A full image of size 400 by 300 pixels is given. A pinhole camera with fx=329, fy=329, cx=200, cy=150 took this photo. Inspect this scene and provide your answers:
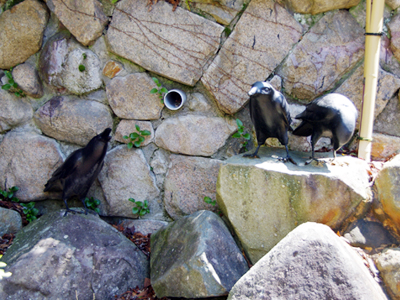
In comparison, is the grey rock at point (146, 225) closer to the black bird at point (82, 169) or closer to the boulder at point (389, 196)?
the black bird at point (82, 169)

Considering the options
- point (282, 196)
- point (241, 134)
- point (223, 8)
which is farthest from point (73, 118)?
point (282, 196)

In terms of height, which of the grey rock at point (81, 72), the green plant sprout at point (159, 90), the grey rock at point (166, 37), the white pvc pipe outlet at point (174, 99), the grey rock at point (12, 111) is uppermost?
the grey rock at point (166, 37)

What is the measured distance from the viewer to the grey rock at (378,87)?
9.89 feet

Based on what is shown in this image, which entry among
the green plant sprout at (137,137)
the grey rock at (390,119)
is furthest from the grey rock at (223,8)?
the grey rock at (390,119)

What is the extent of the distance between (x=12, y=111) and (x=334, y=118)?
3018mm

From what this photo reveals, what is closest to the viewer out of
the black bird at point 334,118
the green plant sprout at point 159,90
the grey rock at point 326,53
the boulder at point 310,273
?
the boulder at point 310,273

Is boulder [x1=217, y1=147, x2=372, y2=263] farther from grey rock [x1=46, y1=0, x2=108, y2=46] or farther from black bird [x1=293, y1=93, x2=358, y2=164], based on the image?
grey rock [x1=46, y1=0, x2=108, y2=46]

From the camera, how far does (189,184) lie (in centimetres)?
→ 315

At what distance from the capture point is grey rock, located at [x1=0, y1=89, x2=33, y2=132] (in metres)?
3.30

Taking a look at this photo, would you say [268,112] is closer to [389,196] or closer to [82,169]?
[389,196]

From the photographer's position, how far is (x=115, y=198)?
10.7ft

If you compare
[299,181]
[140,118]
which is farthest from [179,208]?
[299,181]

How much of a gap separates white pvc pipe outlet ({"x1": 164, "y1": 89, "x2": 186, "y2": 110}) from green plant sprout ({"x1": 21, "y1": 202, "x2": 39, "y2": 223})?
5.42ft

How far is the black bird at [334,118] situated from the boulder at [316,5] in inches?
36.8
